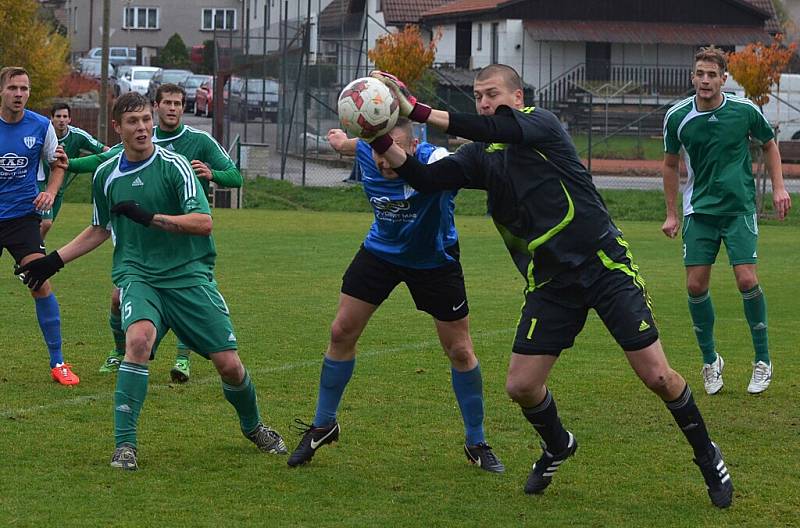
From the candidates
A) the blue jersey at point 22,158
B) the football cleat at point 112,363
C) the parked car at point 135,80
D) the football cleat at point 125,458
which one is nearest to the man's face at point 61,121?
the blue jersey at point 22,158

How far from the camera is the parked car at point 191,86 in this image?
49.9 metres

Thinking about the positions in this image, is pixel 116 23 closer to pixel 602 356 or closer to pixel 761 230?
pixel 761 230

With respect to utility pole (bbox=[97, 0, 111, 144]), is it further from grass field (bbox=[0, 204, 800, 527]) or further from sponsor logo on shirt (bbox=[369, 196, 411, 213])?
sponsor logo on shirt (bbox=[369, 196, 411, 213])

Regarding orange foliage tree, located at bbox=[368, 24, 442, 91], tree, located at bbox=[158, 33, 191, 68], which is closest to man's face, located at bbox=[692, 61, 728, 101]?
orange foliage tree, located at bbox=[368, 24, 442, 91]

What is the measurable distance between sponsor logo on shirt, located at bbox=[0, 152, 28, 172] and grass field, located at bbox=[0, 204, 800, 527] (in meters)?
1.49

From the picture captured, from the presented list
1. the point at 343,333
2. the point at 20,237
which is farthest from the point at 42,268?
the point at 20,237

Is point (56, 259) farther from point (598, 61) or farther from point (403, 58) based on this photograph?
point (598, 61)

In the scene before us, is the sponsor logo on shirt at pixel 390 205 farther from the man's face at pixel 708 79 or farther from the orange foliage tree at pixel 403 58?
the orange foliage tree at pixel 403 58

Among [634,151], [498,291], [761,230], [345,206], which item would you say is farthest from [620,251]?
[634,151]

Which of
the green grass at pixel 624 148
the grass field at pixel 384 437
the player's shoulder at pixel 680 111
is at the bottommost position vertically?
the grass field at pixel 384 437

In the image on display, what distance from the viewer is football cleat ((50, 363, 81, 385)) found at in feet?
28.9

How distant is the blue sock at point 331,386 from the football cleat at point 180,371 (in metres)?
2.31

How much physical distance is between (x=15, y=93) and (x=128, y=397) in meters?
3.59

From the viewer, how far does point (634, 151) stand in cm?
3822
